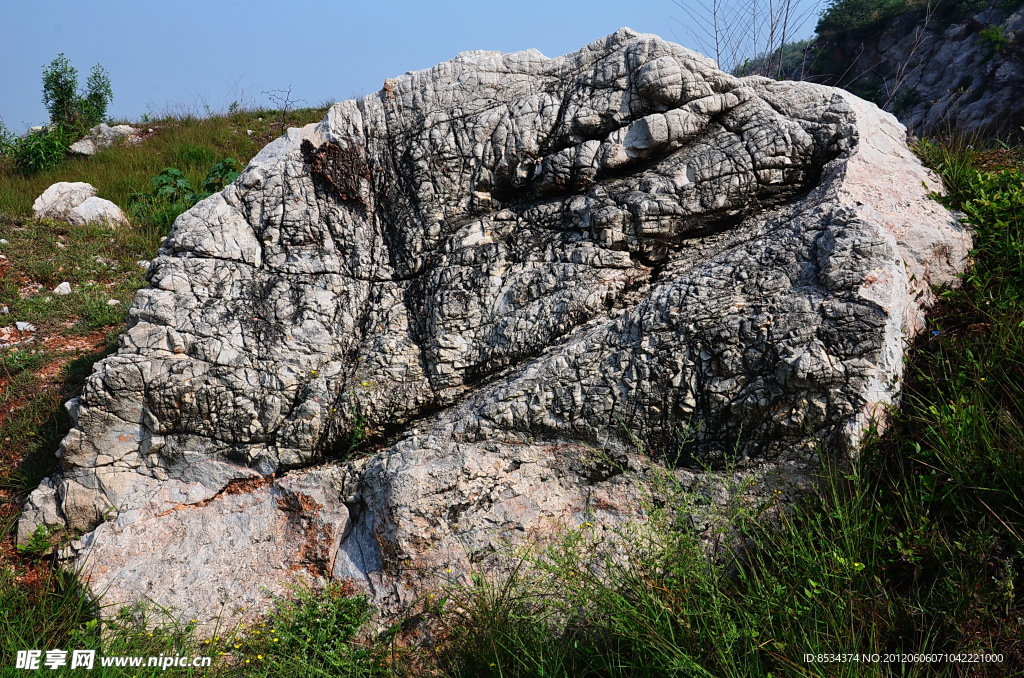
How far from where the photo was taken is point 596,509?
3252mm

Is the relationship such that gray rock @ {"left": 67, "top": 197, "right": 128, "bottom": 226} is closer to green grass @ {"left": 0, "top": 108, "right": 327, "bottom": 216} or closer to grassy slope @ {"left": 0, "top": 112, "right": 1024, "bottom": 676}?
green grass @ {"left": 0, "top": 108, "right": 327, "bottom": 216}

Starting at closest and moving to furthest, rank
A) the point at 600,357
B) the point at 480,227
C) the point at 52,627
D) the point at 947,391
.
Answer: the point at 947,391
the point at 52,627
the point at 600,357
the point at 480,227

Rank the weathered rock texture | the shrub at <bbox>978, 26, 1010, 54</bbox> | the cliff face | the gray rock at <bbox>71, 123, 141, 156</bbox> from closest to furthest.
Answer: the weathered rock texture
the gray rock at <bbox>71, 123, 141, 156</bbox>
the cliff face
the shrub at <bbox>978, 26, 1010, 54</bbox>

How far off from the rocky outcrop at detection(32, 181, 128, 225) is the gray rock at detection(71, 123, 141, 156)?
219 centimetres

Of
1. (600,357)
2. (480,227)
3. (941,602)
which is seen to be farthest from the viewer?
(480,227)

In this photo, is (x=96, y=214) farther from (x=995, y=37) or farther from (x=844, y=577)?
(x=995, y=37)

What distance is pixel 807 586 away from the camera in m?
2.52

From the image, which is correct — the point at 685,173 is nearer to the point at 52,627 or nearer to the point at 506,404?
the point at 506,404

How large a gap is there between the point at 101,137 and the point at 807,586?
13.7 m

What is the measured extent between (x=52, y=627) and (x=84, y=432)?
3.84 feet

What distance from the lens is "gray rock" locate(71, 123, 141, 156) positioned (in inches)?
436

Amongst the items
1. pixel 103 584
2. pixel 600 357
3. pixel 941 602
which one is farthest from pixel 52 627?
pixel 941 602

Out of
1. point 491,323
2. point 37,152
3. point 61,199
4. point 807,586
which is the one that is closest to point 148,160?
point 61,199

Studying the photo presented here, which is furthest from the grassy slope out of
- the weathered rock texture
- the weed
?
the weed
